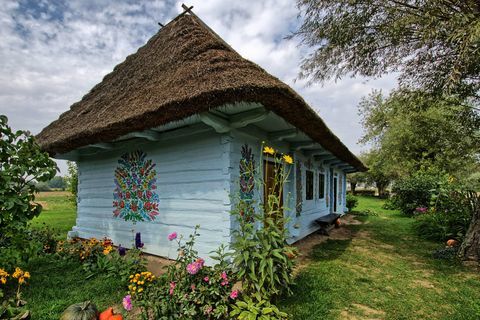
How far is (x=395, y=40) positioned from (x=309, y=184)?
404cm

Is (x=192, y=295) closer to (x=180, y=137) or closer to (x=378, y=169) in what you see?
(x=180, y=137)

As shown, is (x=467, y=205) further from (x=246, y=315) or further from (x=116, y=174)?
(x=116, y=174)

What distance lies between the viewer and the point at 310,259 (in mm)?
4777

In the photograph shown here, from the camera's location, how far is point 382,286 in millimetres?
3553

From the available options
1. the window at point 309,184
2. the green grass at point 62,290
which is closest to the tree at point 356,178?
the window at point 309,184

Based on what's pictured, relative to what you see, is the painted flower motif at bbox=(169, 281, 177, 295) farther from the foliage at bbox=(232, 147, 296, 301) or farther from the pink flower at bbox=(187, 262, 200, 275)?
the foliage at bbox=(232, 147, 296, 301)

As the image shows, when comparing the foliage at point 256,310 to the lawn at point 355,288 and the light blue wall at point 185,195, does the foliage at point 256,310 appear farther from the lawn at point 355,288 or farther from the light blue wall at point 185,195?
the light blue wall at point 185,195

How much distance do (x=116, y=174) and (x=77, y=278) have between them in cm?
230

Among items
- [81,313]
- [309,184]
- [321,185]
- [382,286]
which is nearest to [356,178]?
[321,185]

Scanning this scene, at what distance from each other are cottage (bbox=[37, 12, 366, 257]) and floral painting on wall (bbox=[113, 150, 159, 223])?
0.07 ft

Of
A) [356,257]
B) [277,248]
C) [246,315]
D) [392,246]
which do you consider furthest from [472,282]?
[246,315]

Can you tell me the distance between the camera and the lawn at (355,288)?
283 cm

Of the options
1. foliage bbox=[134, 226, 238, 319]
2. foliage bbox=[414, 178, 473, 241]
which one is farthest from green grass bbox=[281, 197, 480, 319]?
foliage bbox=[414, 178, 473, 241]

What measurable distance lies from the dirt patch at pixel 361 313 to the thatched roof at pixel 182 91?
8.63ft
